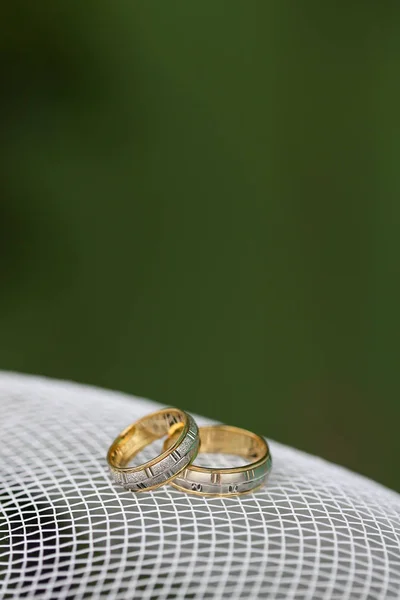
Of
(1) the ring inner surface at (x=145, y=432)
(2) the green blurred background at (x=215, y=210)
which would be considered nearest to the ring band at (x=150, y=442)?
(1) the ring inner surface at (x=145, y=432)

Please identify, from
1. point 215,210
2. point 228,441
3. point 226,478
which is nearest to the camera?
point 226,478

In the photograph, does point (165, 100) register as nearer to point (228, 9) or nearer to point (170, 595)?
point (228, 9)

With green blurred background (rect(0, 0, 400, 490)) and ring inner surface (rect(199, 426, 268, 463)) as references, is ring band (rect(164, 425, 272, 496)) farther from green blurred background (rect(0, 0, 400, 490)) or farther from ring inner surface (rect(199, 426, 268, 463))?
green blurred background (rect(0, 0, 400, 490))

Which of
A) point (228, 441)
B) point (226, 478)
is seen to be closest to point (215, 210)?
point (228, 441)

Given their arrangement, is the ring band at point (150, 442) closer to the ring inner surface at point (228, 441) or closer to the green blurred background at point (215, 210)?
the ring inner surface at point (228, 441)

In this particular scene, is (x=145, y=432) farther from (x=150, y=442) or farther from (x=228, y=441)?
(x=228, y=441)

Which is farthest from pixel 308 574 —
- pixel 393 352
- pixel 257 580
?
pixel 393 352

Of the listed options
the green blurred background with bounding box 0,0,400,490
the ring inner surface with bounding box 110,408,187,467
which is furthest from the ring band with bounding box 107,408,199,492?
the green blurred background with bounding box 0,0,400,490
